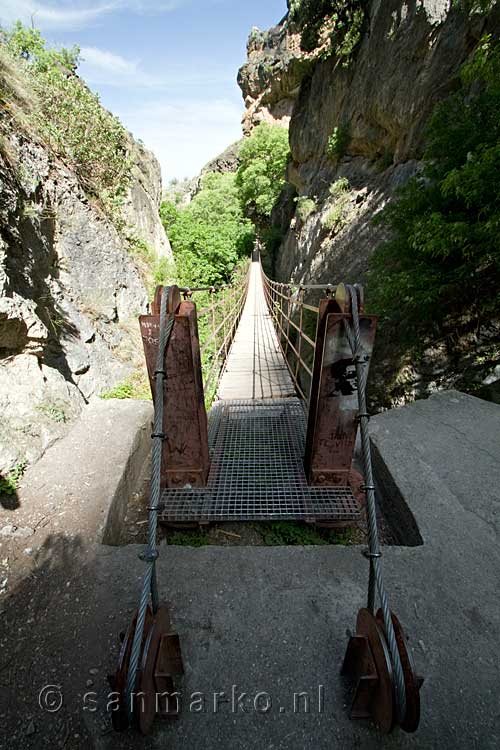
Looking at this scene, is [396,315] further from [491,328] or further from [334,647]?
[334,647]

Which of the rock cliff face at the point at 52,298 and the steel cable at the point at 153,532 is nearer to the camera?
the steel cable at the point at 153,532

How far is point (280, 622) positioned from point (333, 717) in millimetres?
389

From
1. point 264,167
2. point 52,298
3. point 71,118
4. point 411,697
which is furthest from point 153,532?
point 264,167

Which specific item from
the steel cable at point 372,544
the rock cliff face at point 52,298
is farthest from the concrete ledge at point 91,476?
the steel cable at point 372,544

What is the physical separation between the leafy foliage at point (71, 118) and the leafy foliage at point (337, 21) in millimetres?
8571

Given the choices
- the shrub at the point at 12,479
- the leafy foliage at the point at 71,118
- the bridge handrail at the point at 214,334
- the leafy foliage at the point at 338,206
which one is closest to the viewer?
the shrub at the point at 12,479

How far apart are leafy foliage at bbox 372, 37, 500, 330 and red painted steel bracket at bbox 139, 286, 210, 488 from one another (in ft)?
9.45

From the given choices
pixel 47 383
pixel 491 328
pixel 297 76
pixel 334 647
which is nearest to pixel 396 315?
pixel 491 328

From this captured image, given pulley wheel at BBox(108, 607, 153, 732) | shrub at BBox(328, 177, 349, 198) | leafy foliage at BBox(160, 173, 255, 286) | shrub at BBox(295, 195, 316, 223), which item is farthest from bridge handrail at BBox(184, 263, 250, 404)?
shrub at BBox(295, 195, 316, 223)

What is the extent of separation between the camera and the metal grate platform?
2.20 m

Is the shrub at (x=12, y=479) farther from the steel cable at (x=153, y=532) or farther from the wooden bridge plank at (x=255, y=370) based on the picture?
the wooden bridge plank at (x=255, y=370)

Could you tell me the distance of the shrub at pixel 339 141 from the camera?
1085 cm

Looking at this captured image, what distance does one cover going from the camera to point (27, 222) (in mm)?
4172

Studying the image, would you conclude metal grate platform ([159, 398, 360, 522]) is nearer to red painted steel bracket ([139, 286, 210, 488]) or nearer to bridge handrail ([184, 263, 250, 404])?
red painted steel bracket ([139, 286, 210, 488])
